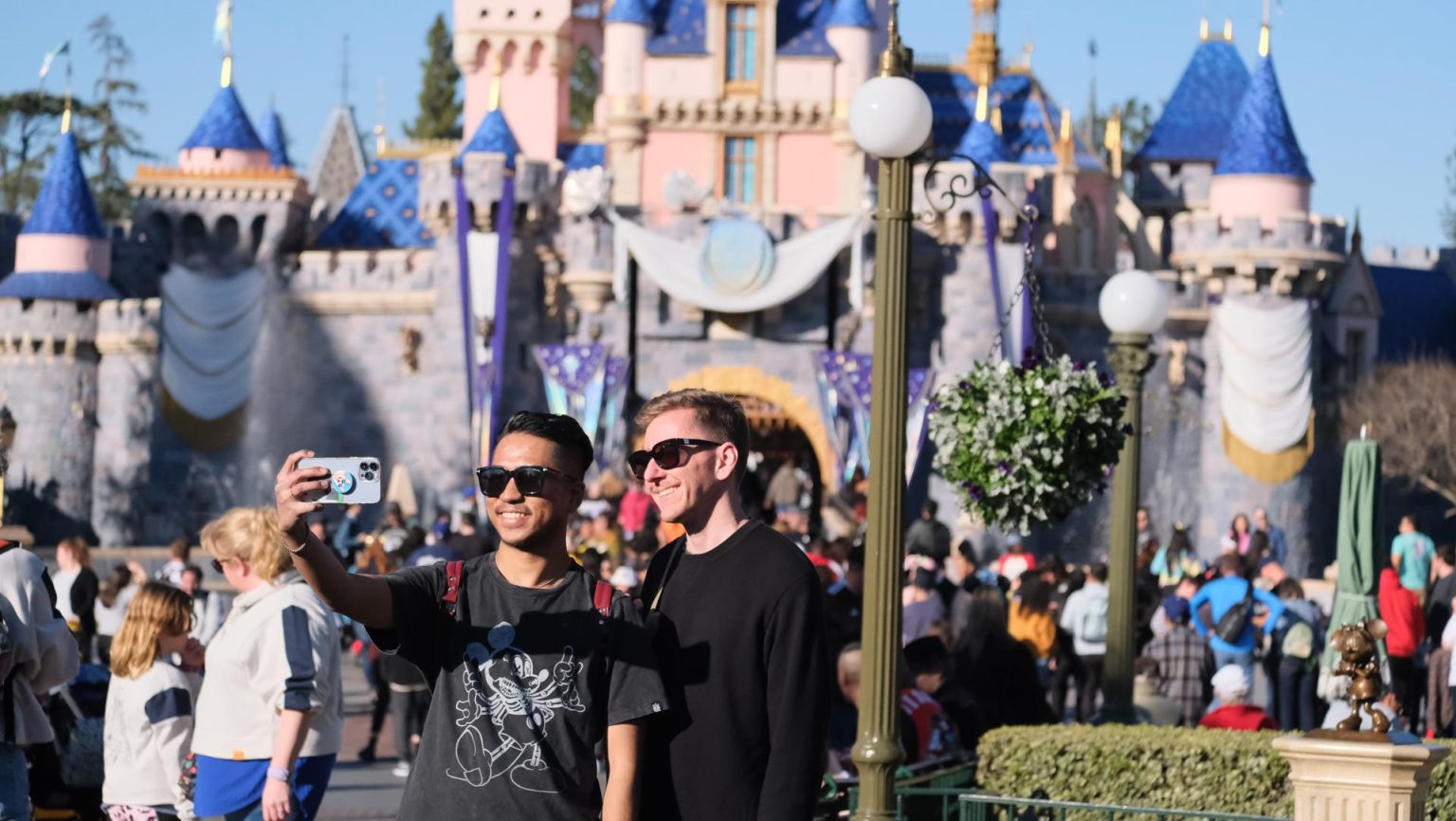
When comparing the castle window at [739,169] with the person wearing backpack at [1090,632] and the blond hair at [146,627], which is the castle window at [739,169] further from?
the blond hair at [146,627]

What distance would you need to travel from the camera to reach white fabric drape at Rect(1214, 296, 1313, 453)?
30953 millimetres

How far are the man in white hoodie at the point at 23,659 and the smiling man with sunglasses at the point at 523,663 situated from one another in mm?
1745

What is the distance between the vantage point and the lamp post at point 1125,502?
10.9 meters

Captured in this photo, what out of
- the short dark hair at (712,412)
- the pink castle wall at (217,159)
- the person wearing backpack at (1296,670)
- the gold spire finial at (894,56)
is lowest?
the person wearing backpack at (1296,670)

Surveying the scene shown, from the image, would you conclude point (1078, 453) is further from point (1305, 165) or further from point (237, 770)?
point (1305, 165)

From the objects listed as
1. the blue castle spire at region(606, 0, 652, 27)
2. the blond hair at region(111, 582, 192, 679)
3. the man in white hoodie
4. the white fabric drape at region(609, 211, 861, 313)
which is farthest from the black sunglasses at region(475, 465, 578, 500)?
the blue castle spire at region(606, 0, 652, 27)

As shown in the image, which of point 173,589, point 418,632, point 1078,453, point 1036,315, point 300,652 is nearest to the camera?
point 418,632

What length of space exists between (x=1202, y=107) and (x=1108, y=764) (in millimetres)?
28115

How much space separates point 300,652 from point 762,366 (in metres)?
23.8

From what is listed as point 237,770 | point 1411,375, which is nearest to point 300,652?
point 237,770

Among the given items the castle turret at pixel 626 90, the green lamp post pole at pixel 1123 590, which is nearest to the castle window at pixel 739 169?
the castle turret at pixel 626 90

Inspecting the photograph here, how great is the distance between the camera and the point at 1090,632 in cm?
1520

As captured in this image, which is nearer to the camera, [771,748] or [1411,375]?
[771,748]

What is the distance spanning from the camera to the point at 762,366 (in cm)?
3042
